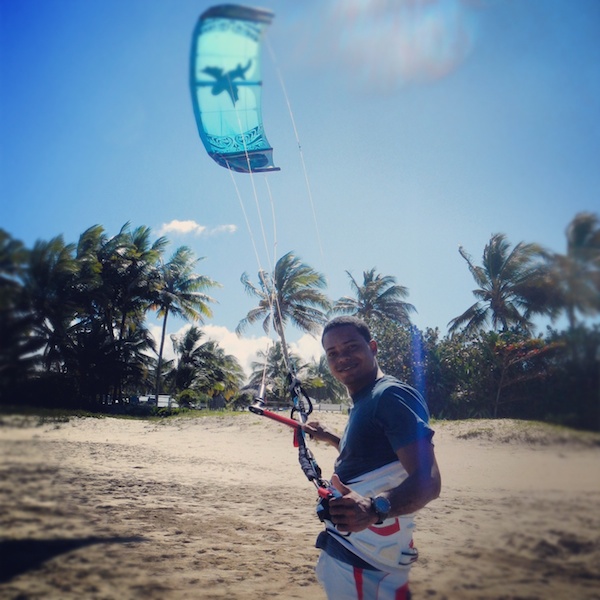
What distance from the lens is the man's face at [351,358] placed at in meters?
1.79

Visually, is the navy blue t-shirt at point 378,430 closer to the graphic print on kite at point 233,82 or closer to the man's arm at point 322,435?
the man's arm at point 322,435

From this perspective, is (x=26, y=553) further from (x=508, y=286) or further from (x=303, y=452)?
(x=508, y=286)

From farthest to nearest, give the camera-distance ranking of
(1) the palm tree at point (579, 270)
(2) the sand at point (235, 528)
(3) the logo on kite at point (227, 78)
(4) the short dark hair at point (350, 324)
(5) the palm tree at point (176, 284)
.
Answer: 1. (5) the palm tree at point (176, 284)
2. (4) the short dark hair at point (350, 324)
3. (3) the logo on kite at point (227, 78)
4. (2) the sand at point (235, 528)
5. (1) the palm tree at point (579, 270)

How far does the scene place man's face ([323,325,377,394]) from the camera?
179 centimetres

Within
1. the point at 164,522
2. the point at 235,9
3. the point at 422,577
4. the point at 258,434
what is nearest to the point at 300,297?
the point at 258,434

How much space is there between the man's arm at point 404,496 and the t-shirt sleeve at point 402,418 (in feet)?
0.10

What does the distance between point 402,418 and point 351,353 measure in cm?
46

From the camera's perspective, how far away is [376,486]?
59.5 inches

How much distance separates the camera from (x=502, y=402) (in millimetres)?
A: 1695

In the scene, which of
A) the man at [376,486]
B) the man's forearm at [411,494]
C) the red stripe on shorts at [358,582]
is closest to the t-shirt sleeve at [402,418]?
the man at [376,486]

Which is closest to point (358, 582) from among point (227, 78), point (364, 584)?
point (364, 584)

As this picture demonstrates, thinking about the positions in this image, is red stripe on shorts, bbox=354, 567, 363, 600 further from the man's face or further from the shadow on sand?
the shadow on sand

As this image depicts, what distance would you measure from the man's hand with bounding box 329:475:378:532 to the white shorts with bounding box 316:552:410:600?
0.40 m

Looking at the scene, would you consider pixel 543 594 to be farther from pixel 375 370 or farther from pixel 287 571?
pixel 287 571
